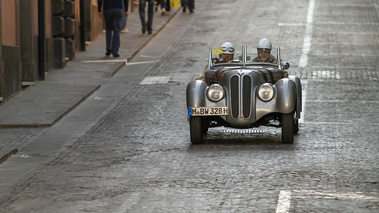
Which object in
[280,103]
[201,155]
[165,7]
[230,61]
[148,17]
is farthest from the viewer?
Result: [165,7]

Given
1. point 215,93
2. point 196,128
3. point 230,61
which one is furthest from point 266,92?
point 230,61

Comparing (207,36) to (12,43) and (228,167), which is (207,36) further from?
(228,167)

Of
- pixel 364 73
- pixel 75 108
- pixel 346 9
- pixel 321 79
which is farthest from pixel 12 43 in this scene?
pixel 346 9

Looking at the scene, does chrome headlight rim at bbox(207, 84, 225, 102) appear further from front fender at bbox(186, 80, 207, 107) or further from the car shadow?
the car shadow

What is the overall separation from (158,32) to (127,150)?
17.4 meters

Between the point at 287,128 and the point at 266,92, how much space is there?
61 cm

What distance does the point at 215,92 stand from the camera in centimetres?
1289

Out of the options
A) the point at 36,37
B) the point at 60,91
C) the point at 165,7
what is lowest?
the point at 60,91

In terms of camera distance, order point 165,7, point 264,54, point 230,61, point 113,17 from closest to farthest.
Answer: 1. point 230,61
2. point 264,54
3. point 113,17
4. point 165,7

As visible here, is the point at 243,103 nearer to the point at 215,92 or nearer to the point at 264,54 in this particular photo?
the point at 215,92

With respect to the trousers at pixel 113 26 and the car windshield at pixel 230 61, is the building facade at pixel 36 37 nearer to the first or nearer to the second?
the trousers at pixel 113 26

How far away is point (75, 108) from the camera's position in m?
17.2

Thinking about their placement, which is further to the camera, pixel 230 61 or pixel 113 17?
pixel 113 17

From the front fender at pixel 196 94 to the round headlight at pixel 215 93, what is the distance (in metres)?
0.11
